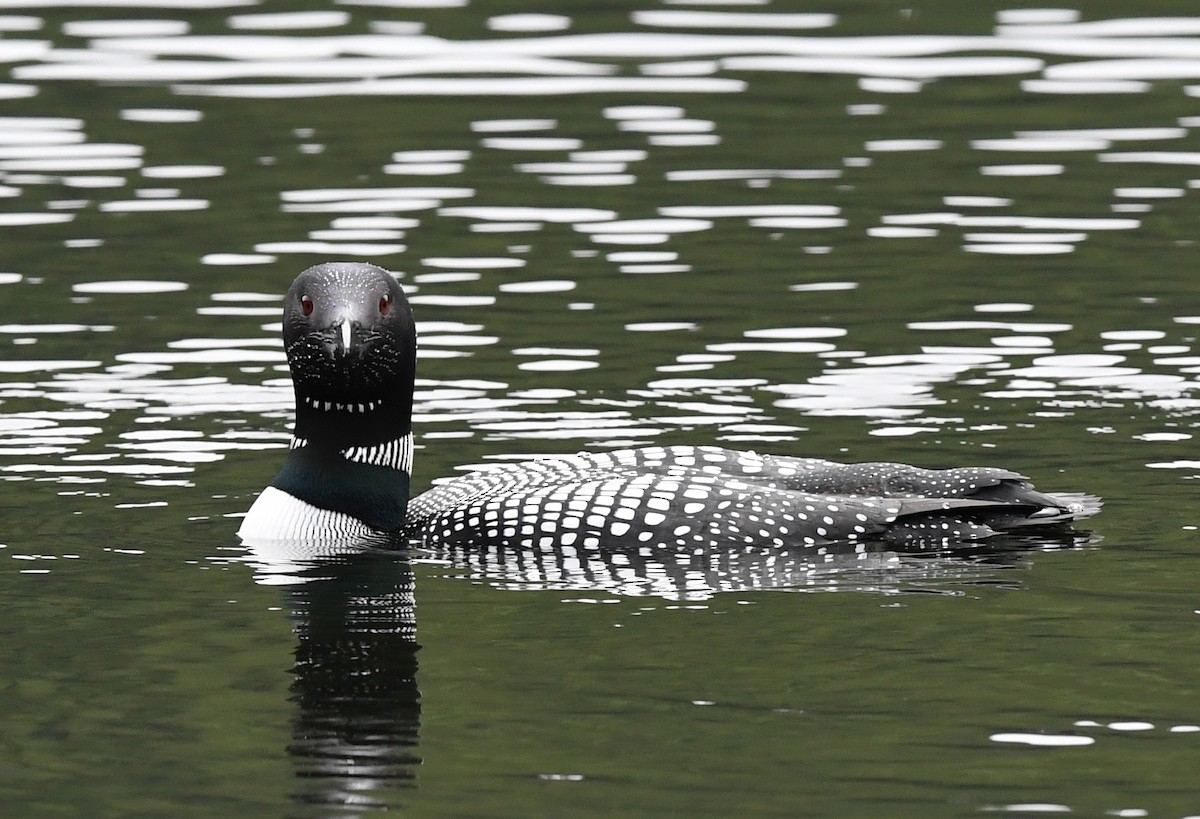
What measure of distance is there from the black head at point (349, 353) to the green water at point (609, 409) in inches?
22.2

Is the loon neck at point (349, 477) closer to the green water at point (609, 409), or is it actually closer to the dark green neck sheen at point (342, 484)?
the dark green neck sheen at point (342, 484)

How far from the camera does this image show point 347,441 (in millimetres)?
9531

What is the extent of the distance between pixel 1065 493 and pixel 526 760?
12.4ft

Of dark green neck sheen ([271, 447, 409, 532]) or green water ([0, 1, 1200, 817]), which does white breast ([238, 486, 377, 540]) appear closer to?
dark green neck sheen ([271, 447, 409, 532])

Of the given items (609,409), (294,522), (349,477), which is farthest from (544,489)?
(609,409)

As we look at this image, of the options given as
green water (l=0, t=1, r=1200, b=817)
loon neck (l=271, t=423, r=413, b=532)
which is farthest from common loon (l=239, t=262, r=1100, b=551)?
green water (l=0, t=1, r=1200, b=817)

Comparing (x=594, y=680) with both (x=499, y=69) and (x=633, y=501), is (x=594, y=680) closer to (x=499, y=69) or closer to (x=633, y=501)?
(x=633, y=501)

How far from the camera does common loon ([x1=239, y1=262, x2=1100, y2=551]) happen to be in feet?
29.9

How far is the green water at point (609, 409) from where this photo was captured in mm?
6836

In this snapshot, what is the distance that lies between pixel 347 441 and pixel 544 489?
804mm

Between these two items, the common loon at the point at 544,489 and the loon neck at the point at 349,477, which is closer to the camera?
the common loon at the point at 544,489

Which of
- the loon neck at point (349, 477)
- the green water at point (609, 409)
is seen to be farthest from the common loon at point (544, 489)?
the green water at point (609, 409)

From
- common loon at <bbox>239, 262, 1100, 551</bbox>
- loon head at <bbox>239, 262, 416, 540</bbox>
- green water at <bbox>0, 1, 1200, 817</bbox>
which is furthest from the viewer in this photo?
loon head at <bbox>239, 262, 416, 540</bbox>

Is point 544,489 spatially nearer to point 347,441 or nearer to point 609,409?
point 347,441
